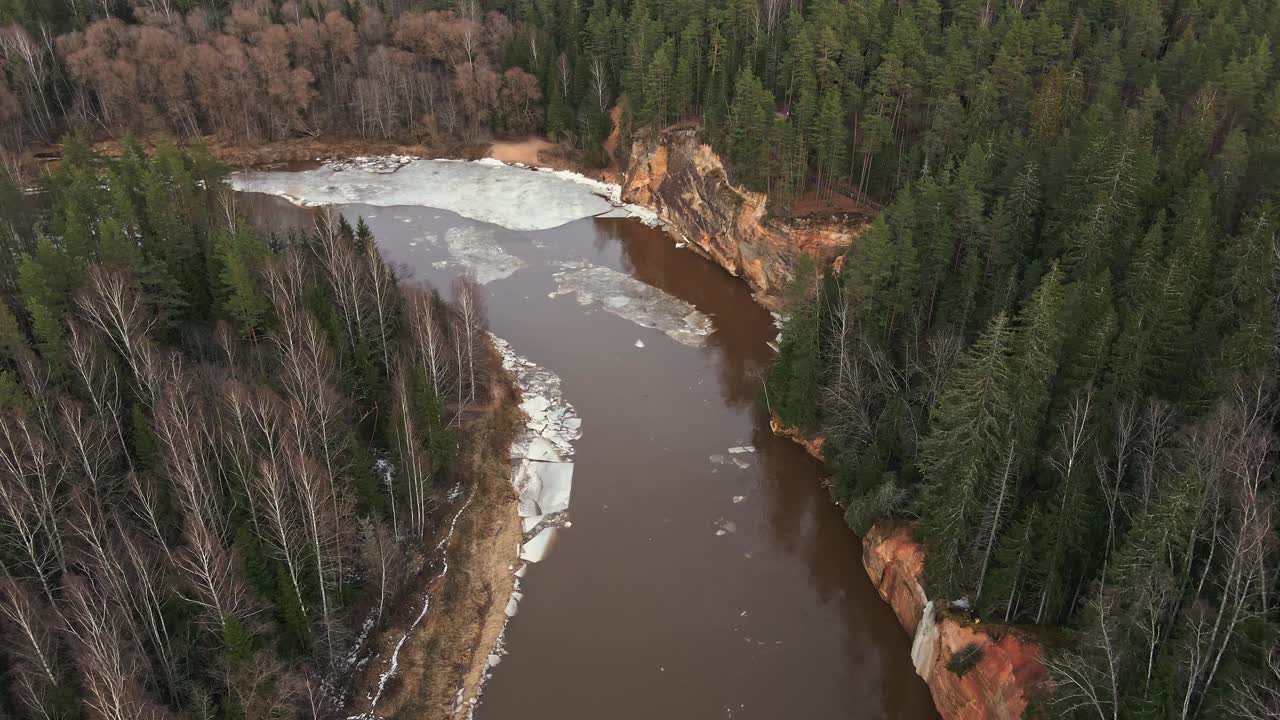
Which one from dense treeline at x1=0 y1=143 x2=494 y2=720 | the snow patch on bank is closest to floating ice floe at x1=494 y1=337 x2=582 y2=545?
dense treeline at x1=0 y1=143 x2=494 y2=720

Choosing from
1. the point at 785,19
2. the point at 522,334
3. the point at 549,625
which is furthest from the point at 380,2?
the point at 549,625

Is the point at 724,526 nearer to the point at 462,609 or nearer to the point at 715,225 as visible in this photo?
the point at 462,609

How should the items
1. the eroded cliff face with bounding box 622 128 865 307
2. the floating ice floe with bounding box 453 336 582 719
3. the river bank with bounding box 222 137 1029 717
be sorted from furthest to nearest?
1. the river bank with bounding box 222 137 1029 717
2. the eroded cliff face with bounding box 622 128 865 307
3. the floating ice floe with bounding box 453 336 582 719

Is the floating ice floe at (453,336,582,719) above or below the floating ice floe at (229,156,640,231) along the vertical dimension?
below

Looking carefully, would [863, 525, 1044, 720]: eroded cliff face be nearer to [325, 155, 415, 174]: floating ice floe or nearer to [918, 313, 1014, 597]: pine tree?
[918, 313, 1014, 597]: pine tree

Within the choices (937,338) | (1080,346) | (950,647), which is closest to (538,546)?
(950,647)

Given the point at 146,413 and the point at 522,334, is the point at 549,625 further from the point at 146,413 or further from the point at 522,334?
the point at 522,334

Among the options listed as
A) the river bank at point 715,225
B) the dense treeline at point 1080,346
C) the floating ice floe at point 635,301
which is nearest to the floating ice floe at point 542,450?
the floating ice floe at point 635,301
